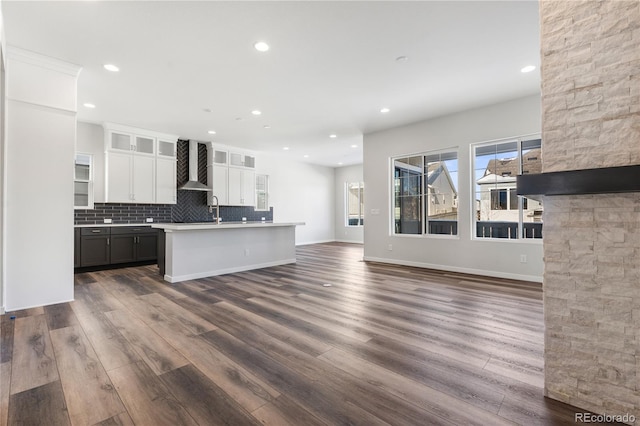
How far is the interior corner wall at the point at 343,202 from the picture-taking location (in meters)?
11.0

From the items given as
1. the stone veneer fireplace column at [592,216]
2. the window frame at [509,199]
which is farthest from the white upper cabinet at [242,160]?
the stone veneer fireplace column at [592,216]

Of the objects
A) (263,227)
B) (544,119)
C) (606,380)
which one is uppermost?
(544,119)

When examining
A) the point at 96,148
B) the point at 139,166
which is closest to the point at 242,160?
the point at 139,166

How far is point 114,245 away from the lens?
19.0 feet

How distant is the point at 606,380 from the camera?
1.47 m

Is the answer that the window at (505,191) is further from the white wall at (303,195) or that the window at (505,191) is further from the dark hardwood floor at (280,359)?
the white wall at (303,195)

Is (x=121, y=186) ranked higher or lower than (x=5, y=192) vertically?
higher

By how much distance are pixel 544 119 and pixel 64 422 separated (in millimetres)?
3120

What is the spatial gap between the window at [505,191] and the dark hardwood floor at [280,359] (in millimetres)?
1379

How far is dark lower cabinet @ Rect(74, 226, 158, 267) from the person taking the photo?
5.44m

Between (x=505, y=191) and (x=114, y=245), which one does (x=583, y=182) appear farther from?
(x=114, y=245)

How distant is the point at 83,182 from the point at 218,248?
3.42 meters

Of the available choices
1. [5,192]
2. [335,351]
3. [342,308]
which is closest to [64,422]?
[335,351]

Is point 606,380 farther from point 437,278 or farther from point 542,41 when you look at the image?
point 437,278
